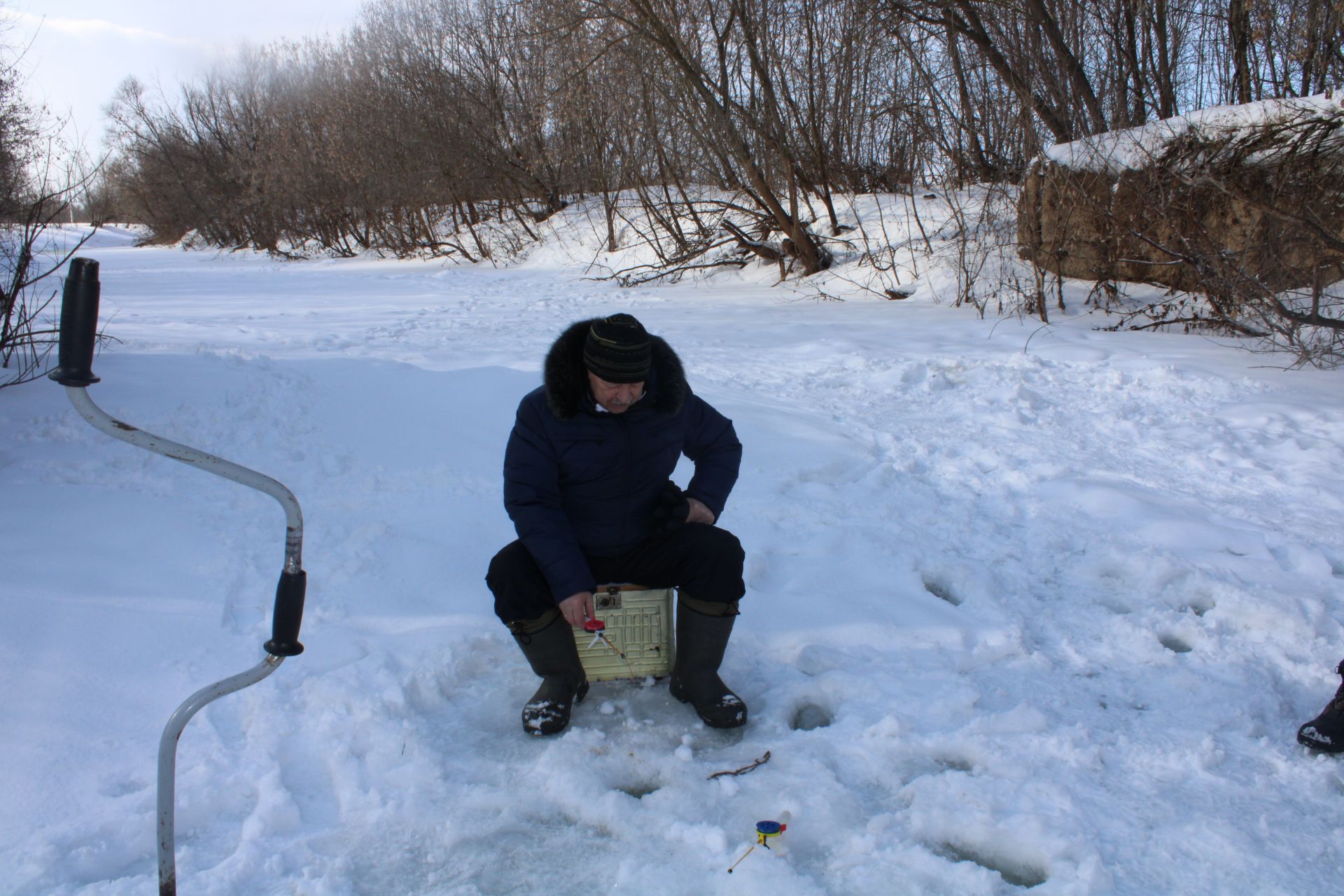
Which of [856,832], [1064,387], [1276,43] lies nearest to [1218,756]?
[856,832]

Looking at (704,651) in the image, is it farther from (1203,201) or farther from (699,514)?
(1203,201)

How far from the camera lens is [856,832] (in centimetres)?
213

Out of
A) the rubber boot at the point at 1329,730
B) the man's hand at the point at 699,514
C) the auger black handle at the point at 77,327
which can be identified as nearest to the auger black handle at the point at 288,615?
the auger black handle at the point at 77,327

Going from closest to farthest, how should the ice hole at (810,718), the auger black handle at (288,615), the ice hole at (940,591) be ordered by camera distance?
the auger black handle at (288,615) < the ice hole at (810,718) < the ice hole at (940,591)

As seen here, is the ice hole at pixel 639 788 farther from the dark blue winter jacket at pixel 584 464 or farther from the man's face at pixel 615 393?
the man's face at pixel 615 393

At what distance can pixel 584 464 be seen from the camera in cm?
259

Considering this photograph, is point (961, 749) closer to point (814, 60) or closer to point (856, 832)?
point (856, 832)

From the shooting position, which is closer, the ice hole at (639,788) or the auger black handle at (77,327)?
the auger black handle at (77,327)

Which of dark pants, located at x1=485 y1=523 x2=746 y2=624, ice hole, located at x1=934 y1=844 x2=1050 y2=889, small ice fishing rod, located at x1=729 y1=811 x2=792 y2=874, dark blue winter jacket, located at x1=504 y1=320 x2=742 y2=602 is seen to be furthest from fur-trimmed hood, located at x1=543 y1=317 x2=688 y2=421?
ice hole, located at x1=934 y1=844 x2=1050 y2=889

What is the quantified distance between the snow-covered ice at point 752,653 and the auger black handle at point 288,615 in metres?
0.69

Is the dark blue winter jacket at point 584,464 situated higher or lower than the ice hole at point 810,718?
higher

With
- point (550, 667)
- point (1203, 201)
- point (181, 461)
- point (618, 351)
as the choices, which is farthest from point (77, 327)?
point (1203, 201)

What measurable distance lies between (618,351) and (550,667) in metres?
0.94

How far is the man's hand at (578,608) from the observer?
242 cm
